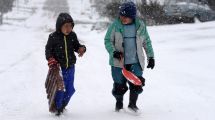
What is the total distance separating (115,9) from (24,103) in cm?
2501

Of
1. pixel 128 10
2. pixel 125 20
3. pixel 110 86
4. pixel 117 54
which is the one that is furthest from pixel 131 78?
pixel 110 86

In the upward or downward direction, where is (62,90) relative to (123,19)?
downward

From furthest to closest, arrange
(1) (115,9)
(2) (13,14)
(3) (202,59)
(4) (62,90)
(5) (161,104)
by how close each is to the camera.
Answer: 1. (2) (13,14)
2. (1) (115,9)
3. (3) (202,59)
4. (5) (161,104)
5. (4) (62,90)

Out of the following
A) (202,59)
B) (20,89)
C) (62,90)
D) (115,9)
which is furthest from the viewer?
(115,9)

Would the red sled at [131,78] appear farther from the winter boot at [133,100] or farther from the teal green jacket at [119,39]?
the winter boot at [133,100]

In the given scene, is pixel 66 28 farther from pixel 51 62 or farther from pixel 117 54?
pixel 117 54

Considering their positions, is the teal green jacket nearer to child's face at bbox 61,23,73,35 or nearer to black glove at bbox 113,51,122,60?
black glove at bbox 113,51,122,60

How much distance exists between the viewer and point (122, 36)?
22.8ft

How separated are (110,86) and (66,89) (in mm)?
3260

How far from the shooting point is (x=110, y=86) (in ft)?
33.6

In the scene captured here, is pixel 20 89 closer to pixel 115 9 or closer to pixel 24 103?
pixel 24 103

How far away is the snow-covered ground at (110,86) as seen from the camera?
7.41 metres

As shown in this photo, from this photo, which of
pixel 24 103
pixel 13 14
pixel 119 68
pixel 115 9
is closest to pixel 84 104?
pixel 24 103

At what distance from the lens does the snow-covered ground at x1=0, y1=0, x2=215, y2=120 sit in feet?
24.3
